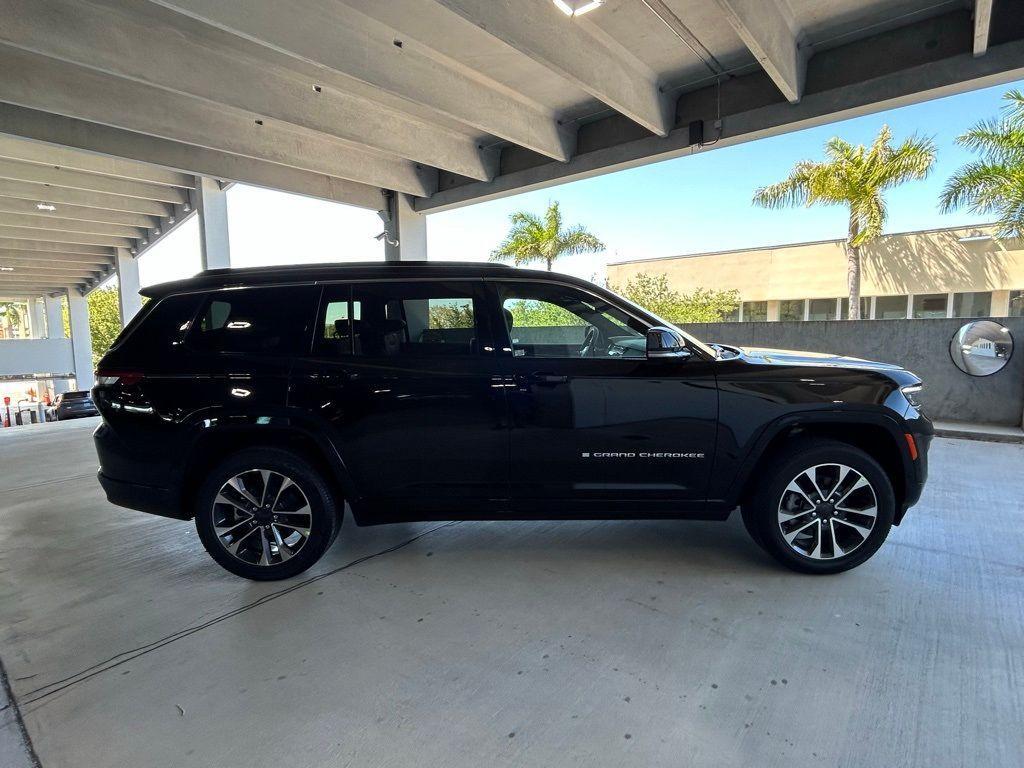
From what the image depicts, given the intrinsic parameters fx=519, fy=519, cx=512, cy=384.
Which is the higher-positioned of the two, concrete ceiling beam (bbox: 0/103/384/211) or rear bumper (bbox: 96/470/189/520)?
concrete ceiling beam (bbox: 0/103/384/211)

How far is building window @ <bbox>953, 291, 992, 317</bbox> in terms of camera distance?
17969 millimetres

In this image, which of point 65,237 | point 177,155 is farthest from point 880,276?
point 65,237

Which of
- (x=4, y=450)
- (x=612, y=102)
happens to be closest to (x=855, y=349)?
(x=612, y=102)

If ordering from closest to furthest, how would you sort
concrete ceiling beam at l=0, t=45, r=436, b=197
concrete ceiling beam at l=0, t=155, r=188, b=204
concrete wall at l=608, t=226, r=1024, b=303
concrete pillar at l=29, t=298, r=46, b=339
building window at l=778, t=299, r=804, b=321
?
concrete ceiling beam at l=0, t=45, r=436, b=197
concrete ceiling beam at l=0, t=155, r=188, b=204
concrete wall at l=608, t=226, r=1024, b=303
building window at l=778, t=299, r=804, b=321
concrete pillar at l=29, t=298, r=46, b=339

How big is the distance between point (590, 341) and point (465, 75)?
523 centimetres

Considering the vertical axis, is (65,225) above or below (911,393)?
above

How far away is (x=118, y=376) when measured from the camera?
295cm

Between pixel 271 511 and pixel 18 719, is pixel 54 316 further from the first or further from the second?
pixel 18 719

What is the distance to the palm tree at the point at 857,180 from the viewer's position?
53.2 feet

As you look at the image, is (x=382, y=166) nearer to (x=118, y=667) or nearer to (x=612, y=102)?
(x=612, y=102)

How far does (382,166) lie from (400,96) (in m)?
3.49

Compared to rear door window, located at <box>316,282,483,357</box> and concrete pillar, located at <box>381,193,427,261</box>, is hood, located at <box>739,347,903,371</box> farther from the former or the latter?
concrete pillar, located at <box>381,193,427,261</box>

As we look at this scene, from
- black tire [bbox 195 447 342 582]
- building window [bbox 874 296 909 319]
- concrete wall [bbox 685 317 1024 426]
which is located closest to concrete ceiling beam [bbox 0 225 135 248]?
black tire [bbox 195 447 342 582]

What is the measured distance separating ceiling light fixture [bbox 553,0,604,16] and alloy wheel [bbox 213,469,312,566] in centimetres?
467
